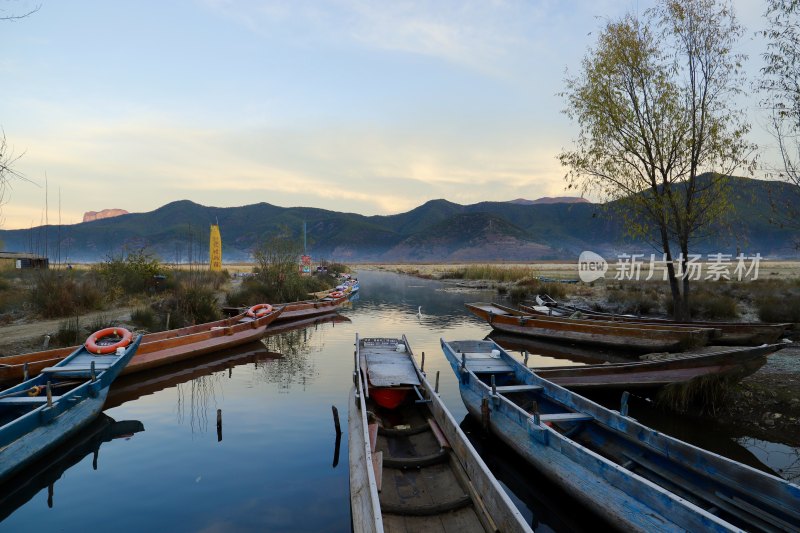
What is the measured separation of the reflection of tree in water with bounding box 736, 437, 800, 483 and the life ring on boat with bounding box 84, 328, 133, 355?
582 inches

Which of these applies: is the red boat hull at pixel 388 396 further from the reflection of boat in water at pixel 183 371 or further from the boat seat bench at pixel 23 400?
the reflection of boat in water at pixel 183 371

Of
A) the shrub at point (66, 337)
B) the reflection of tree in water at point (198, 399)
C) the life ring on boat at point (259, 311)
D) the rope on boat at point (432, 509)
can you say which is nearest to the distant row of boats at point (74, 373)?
the life ring on boat at point (259, 311)

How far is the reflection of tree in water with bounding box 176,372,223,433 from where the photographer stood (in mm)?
10961

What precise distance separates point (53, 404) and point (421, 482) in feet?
22.4

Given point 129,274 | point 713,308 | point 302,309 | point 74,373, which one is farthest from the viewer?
point 302,309

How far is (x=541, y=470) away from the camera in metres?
7.46

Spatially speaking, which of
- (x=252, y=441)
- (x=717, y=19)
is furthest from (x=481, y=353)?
(x=717, y=19)

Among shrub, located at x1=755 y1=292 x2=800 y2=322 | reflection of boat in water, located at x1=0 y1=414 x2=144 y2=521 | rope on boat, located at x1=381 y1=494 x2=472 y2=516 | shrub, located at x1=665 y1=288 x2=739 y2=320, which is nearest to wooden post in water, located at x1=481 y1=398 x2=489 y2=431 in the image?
rope on boat, located at x1=381 y1=494 x2=472 y2=516

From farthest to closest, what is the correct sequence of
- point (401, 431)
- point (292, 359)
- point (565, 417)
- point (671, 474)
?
point (292, 359) < point (401, 431) < point (565, 417) < point (671, 474)

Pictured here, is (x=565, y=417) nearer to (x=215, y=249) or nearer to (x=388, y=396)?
(x=388, y=396)

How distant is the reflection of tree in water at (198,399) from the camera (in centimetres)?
1096

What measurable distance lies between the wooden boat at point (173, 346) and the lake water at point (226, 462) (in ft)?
2.28

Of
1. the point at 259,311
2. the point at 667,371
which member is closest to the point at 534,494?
the point at 667,371

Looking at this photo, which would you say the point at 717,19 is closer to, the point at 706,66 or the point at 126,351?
the point at 706,66
